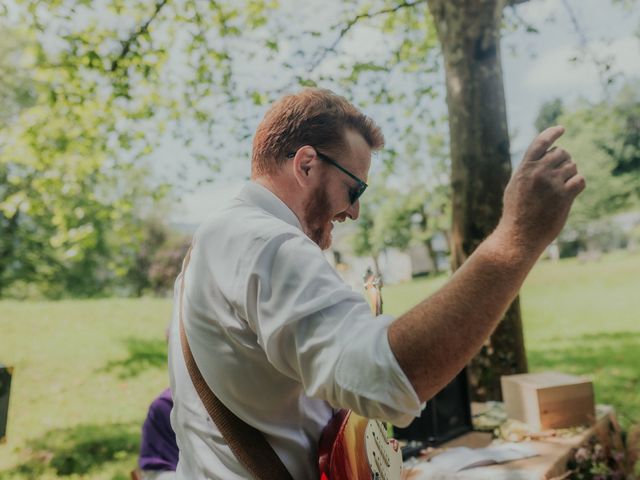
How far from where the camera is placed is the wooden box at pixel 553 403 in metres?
3.66

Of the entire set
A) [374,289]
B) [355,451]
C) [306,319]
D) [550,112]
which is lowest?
[355,451]

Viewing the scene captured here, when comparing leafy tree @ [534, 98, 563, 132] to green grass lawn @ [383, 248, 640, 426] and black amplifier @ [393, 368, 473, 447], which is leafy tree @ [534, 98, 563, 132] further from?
black amplifier @ [393, 368, 473, 447]

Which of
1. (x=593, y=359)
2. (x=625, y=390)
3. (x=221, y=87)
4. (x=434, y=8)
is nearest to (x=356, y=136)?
(x=434, y=8)

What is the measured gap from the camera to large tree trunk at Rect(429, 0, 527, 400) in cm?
487

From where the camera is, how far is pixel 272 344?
93 cm

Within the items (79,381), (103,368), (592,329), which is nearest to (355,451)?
(79,381)

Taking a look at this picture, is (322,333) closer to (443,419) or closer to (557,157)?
(557,157)

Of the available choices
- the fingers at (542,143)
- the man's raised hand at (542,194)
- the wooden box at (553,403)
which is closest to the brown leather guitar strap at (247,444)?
the man's raised hand at (542,194)

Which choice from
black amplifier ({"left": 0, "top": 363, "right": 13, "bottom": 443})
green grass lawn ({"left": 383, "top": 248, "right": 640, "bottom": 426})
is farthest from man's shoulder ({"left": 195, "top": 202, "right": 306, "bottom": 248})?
black amplifier ({"left": 0, "top": 363, "right": 13, "bottom": 443})

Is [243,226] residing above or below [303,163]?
below

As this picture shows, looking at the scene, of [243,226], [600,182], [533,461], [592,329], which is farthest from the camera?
[600,182]

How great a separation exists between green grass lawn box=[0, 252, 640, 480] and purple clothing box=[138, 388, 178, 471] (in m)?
2.75

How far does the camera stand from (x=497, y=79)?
16.4ft

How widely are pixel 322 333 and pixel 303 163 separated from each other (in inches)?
21.6
